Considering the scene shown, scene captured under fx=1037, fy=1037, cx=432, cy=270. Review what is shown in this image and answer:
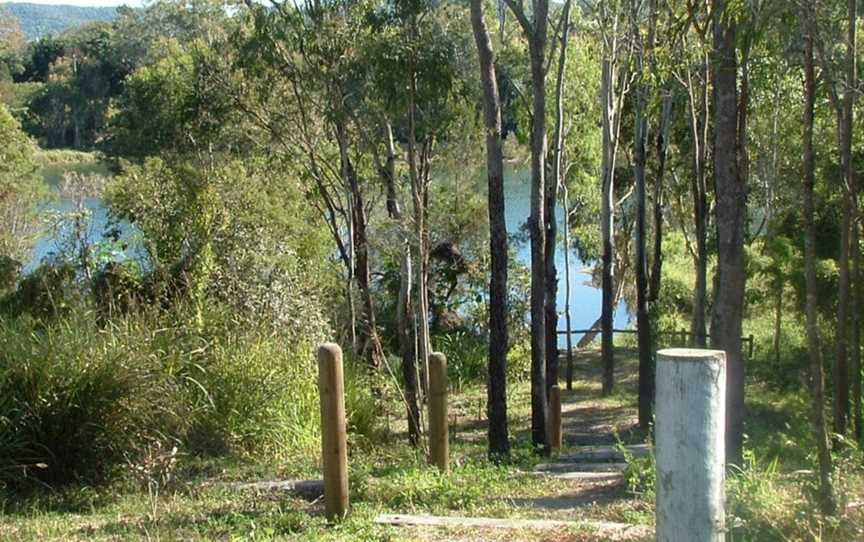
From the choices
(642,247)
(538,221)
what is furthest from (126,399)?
(642,247)

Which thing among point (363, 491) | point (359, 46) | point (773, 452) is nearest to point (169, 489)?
point (363, 491)

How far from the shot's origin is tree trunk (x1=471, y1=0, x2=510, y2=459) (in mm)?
12555

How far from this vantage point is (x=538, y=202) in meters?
13.8

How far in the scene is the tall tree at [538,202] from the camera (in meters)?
Answer: 13.3

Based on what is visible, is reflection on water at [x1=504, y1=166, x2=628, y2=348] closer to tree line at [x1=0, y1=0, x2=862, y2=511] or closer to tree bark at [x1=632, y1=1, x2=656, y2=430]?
tree line at [x1=0, y1=0, x2=862, y2=511]

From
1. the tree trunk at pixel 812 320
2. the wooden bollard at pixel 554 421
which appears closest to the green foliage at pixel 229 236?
the wooden bollard at pixel 554 421

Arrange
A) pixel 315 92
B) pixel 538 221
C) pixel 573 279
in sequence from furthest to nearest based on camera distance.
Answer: pixel 573 279 → pixel 315 92 → pixel 538 221

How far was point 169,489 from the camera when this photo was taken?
7914 mm

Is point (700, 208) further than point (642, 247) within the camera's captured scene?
No

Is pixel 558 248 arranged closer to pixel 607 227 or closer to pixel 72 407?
pixel 607 227

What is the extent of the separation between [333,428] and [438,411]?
88.7 inches

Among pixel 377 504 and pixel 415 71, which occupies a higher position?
pixel 415 71

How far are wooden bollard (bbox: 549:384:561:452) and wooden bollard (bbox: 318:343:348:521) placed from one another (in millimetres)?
7714

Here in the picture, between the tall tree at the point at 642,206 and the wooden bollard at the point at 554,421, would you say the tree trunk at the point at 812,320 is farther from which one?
the wooden bollard at the point at 554,421
